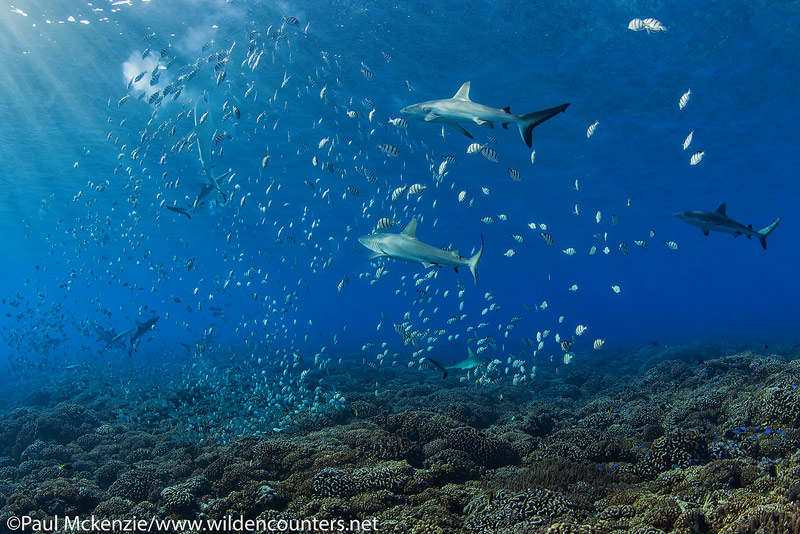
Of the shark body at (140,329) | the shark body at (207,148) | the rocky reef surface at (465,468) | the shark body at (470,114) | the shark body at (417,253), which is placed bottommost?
the rocky reef surface at (465,468)

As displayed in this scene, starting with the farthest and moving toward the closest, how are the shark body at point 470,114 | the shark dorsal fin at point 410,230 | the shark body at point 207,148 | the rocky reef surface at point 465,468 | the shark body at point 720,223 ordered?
1. the shark body at point 207,148
2. the shark body at point 720,223
3. the shark dorsal fin at point 410,230
4. the shark body at point 470,114
5. the rocky reef surface at point 465,468

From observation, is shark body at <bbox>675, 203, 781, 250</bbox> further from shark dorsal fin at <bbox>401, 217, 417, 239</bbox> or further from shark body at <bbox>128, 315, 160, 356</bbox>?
shark body at <bbox>128, 315, 160, 356</bbox>

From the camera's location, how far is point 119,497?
6.13 m

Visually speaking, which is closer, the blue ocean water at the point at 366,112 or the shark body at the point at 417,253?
the shark body at the point at 417,253

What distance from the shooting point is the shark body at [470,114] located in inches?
215

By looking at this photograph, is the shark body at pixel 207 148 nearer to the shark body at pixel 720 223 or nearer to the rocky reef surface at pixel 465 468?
the rocky reef surface at pixel 465 468

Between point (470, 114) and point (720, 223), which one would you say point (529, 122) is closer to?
point (470, 114)

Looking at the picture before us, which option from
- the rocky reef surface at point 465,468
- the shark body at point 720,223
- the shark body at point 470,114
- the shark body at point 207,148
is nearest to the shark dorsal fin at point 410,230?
the shark body at point 470,114

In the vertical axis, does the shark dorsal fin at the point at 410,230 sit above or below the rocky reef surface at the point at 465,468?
above

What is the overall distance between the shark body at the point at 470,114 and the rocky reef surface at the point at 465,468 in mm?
4441

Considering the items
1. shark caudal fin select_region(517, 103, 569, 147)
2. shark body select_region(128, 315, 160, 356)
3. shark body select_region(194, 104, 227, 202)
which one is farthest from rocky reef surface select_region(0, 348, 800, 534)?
shark body select_region(194, 104, 227, 202)

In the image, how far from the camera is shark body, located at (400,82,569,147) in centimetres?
545

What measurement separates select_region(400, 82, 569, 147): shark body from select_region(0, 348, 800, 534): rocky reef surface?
444 centimetres

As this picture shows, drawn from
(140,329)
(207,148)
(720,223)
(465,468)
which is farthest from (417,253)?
(140,329)
